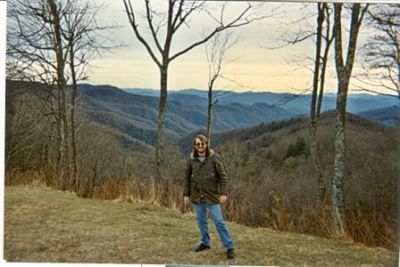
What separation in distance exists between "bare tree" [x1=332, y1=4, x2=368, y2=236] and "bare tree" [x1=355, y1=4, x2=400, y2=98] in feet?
0.35

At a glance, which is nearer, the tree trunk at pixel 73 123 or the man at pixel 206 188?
the man at pixel 206 188

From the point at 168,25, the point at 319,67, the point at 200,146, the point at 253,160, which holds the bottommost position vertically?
the point at 253,160

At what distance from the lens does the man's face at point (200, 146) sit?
5.68 meters

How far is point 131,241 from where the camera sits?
19.2ft

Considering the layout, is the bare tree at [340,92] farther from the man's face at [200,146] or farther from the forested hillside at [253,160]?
the man's face at [200,146]

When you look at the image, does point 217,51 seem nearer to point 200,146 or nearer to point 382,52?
point 200,146

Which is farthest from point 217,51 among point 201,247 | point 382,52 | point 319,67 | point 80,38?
point 201,247

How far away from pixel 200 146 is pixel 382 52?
182 cm

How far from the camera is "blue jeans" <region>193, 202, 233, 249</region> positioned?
5625 mm

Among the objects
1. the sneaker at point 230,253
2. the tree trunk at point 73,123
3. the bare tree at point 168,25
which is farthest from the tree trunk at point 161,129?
the sneaker at point 230,253

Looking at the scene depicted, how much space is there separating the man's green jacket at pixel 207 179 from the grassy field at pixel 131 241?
43 cm

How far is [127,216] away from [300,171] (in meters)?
1.63

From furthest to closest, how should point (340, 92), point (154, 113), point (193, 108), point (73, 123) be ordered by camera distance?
point (73, 123) → point (154, 113) → point (340, 92) → point (193, 108)

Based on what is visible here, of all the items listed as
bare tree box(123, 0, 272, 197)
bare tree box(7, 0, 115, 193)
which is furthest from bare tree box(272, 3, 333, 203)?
bare tree box(7, 0, 115, 193)
